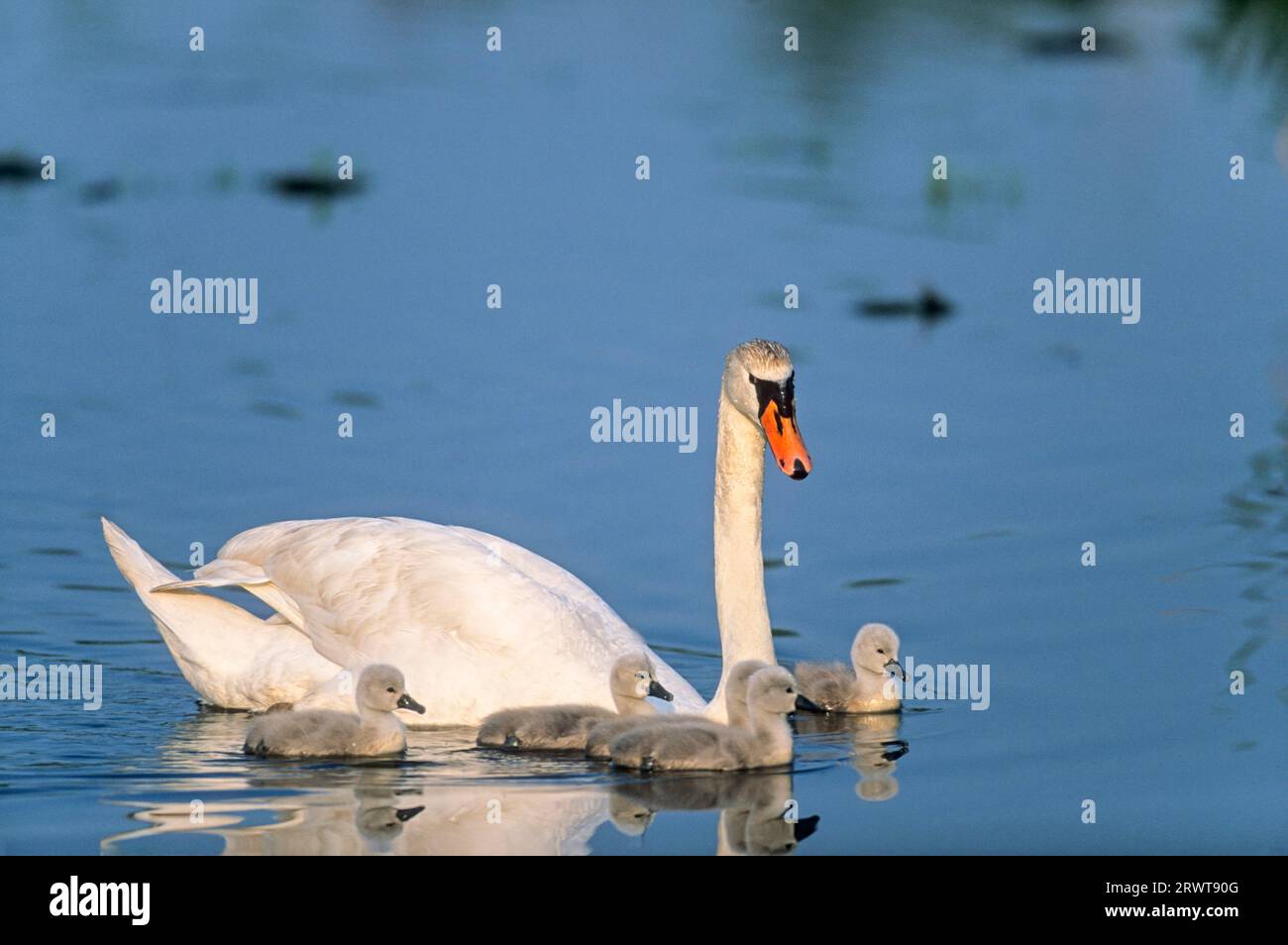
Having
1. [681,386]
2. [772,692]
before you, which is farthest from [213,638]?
[681,386]

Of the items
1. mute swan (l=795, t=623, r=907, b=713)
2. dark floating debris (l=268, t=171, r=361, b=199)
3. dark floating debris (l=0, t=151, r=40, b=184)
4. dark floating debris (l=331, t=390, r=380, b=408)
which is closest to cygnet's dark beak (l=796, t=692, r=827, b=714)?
mute swan (l=795, t=623, r=907, b=713)

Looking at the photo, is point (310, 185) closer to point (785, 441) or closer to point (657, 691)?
point (785, 441)

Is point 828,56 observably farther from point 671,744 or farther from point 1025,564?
point 671,744

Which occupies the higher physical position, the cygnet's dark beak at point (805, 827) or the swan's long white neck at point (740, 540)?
the swan's long white neck at point (740, 540)

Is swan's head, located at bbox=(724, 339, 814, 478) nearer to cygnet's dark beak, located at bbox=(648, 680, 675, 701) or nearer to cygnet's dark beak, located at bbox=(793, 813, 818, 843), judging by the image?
cygnet's dark beak, located at bbox=(648, 680, 675, 701)

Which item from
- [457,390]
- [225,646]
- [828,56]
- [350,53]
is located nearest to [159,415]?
[457,390]

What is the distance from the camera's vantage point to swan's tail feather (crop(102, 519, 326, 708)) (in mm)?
12609

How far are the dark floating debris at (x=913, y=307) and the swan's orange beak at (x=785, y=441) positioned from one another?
307 inches

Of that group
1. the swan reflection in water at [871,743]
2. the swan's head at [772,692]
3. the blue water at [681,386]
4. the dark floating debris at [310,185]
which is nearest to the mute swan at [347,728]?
the blue water at [681,386]

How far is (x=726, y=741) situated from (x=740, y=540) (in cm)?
125

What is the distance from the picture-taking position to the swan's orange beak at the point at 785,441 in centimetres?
1150

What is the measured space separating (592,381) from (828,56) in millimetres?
14154

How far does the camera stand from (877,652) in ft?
40.7

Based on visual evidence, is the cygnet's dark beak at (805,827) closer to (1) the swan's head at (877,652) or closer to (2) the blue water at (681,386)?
(2) the blue water at (681,386)
